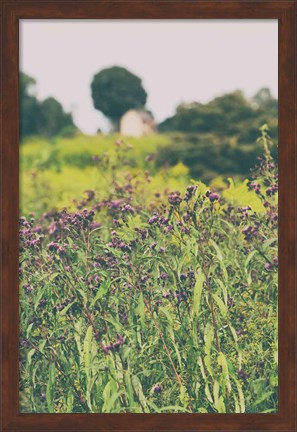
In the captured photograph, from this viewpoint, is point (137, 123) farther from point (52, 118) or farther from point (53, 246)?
point (53, 246)

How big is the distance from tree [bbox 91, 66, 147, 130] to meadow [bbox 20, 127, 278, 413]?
416 mm

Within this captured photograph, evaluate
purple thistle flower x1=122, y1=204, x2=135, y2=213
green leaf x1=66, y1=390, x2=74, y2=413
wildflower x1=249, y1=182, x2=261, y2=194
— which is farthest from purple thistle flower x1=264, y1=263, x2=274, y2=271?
green leaf x1=66, y1=390, x2=74, y2=413

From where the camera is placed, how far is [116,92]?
418 centimetres

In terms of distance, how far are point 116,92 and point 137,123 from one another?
0.62 feet

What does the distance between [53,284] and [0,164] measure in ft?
2.07

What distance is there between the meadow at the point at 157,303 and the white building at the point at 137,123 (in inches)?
14.5

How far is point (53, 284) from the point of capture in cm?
399

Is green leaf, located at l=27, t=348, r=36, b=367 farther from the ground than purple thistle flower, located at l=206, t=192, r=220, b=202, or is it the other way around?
purple thistle flower, located at l=206, t=192, r=220, b=202

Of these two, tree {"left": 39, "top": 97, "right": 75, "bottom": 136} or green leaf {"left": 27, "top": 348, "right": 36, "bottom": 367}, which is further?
tree {"left": 39, "top": 97, "right": 75, "bottom": 136}

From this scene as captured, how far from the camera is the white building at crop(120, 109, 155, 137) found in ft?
13.7

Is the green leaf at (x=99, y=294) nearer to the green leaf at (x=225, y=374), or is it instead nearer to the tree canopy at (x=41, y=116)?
the green leaf at (x=225, y=374)

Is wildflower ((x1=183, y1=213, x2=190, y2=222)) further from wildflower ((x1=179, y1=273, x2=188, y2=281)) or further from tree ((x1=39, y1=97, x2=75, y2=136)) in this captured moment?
tree ((x1=39, y1=97, x2=75, y2=136))

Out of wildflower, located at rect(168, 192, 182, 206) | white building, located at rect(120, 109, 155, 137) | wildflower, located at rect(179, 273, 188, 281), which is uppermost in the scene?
white building, located at rect(120, 109, 155, 137)

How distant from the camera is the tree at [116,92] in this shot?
4.06m
